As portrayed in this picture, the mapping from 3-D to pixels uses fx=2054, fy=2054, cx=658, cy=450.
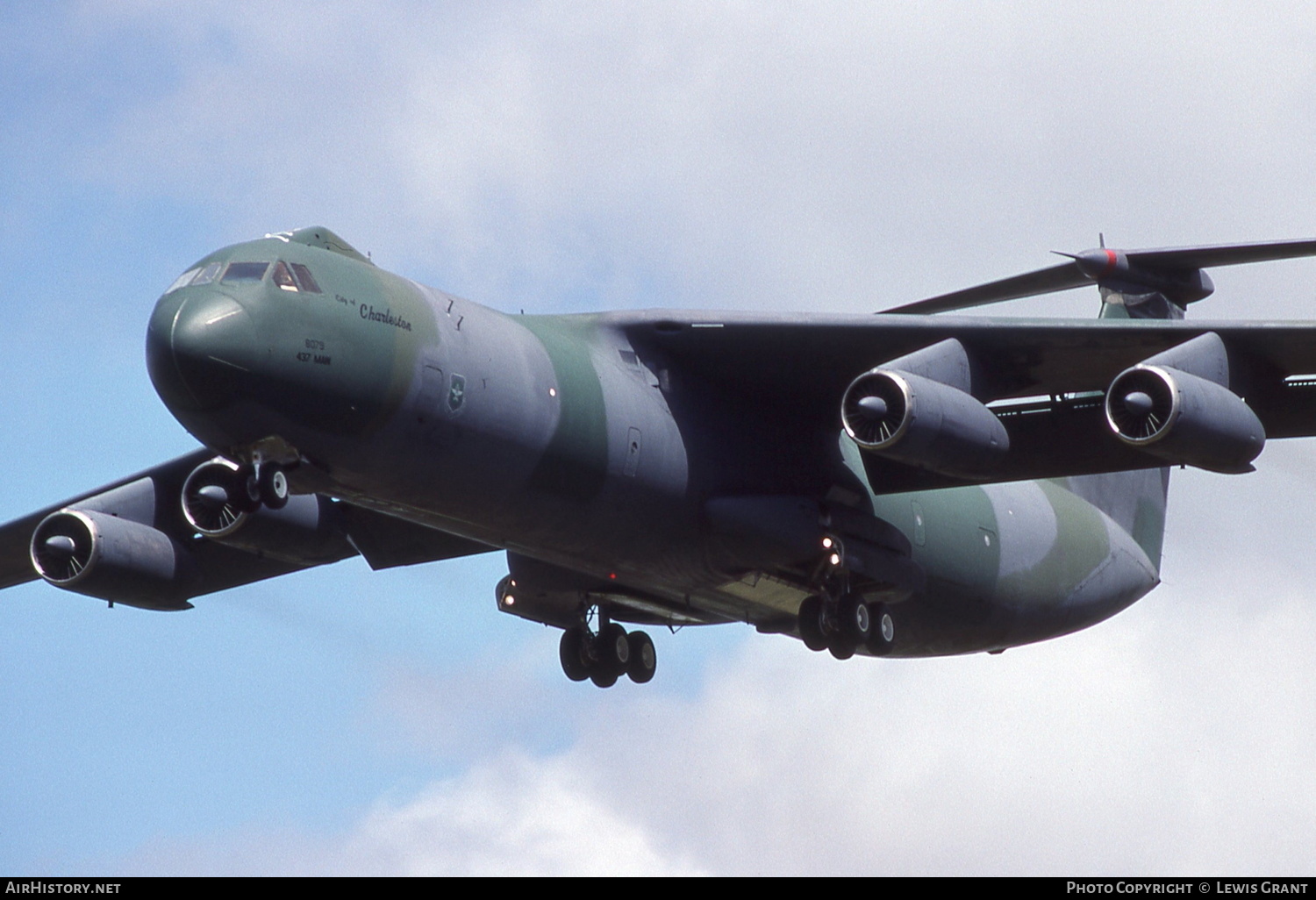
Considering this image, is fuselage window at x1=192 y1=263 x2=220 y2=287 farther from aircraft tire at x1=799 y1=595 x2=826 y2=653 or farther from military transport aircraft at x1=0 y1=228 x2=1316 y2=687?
aircraft tire at x1=799 y1=595 x2=826 y2=653

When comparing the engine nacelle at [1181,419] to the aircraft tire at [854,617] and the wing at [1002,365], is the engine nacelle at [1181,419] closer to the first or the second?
the wing at [1002,365]

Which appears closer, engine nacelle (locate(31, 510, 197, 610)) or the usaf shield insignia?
the usaf shield insignia

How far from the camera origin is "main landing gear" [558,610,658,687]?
2150 cm

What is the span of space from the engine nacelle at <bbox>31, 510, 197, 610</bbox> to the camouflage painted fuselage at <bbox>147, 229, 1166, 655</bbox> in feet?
14.9

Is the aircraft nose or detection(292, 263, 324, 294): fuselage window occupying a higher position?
detection(292, 263, 324, 294): fuselage window

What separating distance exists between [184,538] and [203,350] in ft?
20.8

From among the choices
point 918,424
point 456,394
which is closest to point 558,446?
point 456,394

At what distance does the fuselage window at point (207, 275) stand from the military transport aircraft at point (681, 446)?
0.12 feet

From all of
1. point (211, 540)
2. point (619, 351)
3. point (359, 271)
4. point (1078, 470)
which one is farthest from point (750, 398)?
point (211, 540)

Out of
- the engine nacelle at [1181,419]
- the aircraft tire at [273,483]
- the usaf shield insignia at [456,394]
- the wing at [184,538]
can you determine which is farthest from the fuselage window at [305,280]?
the engine nacelle at [1181,419]

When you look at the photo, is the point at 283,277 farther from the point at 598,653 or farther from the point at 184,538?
the point at 598,653

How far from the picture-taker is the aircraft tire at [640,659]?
21734 millimetres

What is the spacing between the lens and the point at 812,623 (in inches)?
787

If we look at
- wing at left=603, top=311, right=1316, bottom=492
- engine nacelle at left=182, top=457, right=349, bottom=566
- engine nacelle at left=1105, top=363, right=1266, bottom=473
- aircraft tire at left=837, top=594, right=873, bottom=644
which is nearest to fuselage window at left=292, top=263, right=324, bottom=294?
engine nacelle at left=182, top=457, right=349, bottom=566
